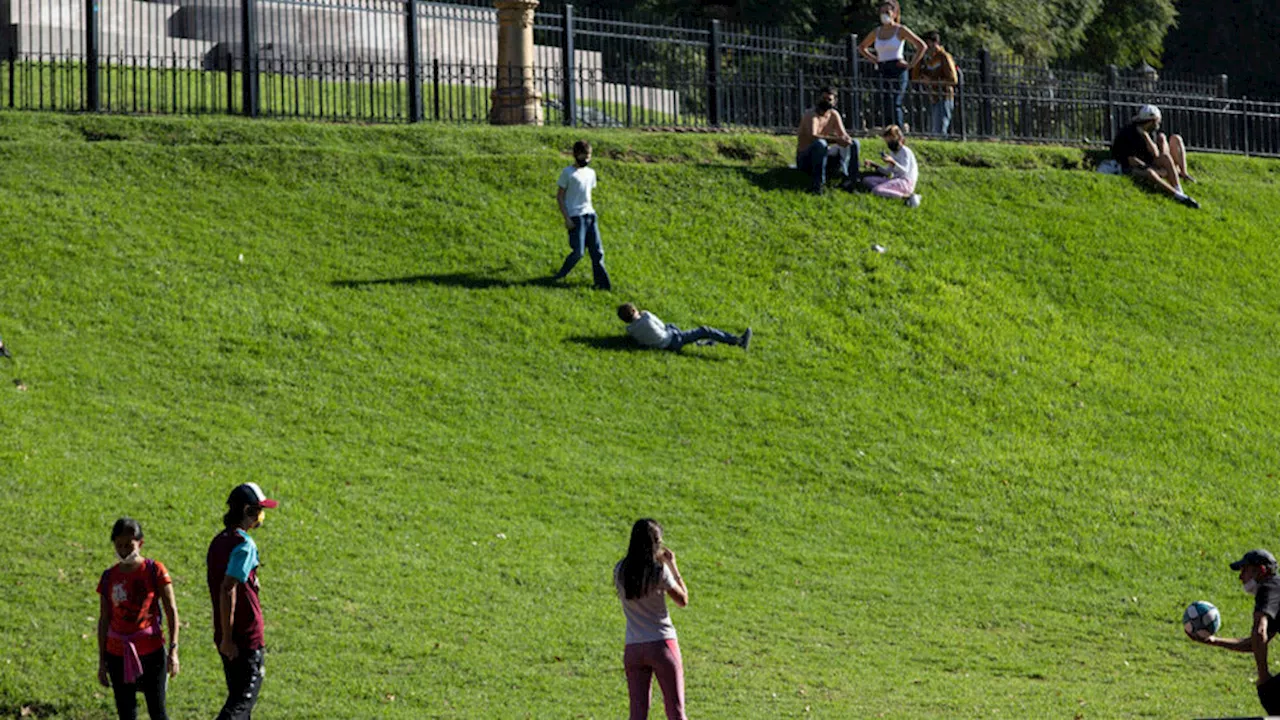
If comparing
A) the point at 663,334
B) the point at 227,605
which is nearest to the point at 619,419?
the point at 663,334

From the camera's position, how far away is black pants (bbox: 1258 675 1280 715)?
357 inches

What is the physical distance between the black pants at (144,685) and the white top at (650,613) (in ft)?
8.66

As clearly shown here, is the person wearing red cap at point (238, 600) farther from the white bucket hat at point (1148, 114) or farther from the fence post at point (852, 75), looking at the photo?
the white bucket hat at point (1148, 114)

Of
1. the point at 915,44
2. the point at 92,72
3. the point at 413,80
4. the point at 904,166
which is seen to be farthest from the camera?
the point at 915,44

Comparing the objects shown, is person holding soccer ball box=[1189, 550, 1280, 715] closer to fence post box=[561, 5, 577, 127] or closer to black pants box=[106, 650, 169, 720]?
black pants box=[106, 650, 169, 720]

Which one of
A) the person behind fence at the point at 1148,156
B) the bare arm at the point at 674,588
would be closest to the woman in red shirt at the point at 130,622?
the bare arm at the point at 674,588

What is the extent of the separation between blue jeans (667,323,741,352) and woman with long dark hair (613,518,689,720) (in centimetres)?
966

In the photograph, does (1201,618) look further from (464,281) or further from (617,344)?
(464,281)

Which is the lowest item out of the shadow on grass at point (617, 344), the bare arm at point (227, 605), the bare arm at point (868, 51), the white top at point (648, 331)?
the bare arm at point (227, 605)

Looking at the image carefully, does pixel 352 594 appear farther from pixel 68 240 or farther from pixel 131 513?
pixel 68 240

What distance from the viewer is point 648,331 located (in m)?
18.5

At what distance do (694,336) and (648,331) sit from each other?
54 centimetres

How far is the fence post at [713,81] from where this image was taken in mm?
25594

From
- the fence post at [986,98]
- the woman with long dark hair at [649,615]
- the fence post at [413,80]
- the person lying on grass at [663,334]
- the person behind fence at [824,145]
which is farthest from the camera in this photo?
the fence post at [986,98]
